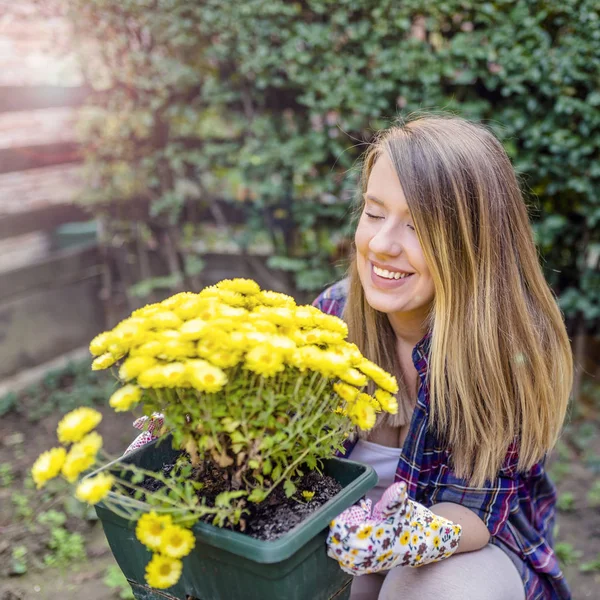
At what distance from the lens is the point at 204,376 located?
90 centimetres

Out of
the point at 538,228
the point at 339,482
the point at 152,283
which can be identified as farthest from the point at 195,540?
the point at 152,283

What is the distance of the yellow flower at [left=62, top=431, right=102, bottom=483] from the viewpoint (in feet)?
2.90

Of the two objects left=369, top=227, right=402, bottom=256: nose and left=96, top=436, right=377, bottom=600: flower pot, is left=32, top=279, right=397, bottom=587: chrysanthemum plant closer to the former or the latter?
left=96, top=436, right=377, bottom=600: flower pot

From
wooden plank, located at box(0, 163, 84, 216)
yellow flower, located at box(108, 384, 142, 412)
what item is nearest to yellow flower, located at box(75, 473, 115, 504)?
yellow flower, located at box(108, 384, 142, 412)

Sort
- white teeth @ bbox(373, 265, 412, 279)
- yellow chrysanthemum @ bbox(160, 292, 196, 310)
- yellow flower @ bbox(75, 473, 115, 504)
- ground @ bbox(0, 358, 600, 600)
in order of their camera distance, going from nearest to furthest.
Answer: yellow flower @ bbox(75, 473, 115, 504) < yellow chrysanthemum @ bbox(160, 292, 196, 310) < white teeth @ bbox(373, 265, 412, 279) < ground @ bbox(0, 358, 600, 600)

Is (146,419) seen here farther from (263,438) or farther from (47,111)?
(47,111)

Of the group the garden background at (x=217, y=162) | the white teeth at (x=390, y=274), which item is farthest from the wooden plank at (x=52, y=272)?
the white teeth at (x=390, y=274)

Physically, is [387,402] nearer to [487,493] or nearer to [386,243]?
[386,243]

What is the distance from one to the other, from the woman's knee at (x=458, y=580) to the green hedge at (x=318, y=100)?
1.44 meters

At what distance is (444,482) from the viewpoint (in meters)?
1.52

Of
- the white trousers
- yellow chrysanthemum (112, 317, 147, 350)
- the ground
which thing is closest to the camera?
yellow chrysanthemum (112, 317, 147, 350)

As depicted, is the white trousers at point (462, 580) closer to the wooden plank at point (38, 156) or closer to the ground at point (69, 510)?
the ground at point (69, 510)

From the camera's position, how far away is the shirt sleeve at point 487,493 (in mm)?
1491

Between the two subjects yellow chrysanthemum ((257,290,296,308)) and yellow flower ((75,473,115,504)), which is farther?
yellow chrysanthemum ((257,290,296,308))
